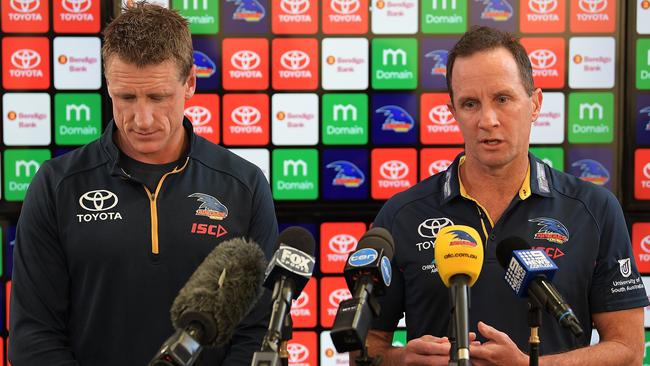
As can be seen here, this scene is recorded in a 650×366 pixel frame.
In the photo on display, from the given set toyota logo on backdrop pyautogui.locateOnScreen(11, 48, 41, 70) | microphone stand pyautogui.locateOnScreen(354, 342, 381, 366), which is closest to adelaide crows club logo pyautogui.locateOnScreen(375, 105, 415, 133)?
toyota logo on backdrop pyautogui.locateOnScreen(11, 48, 41, 70)

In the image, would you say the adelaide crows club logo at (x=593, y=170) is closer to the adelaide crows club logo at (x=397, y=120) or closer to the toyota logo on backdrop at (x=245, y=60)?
the adelaide crows club logo at (x=397, y=120)

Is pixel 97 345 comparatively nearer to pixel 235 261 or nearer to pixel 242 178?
pixel 242 178

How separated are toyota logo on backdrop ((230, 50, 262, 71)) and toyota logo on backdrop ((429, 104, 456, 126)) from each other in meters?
0.62

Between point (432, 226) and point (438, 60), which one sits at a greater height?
point (438, 60)

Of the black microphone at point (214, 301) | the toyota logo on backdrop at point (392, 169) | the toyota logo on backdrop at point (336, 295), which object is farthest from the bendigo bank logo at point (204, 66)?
the black microphone at point (214, 301)

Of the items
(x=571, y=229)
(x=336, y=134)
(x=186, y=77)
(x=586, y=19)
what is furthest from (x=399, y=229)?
(x=586, y=19)

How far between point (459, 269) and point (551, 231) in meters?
0.64

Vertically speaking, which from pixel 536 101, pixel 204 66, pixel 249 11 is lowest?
pixel 536 101

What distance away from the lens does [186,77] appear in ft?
5.45

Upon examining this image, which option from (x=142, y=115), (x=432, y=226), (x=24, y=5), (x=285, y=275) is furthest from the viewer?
(x=24, y=5)

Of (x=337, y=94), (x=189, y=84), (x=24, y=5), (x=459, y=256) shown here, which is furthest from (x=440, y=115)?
(x=459, y=256)

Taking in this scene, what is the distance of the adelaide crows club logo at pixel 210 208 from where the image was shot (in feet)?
5.46

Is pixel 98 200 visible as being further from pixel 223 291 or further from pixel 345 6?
pixel 345 6

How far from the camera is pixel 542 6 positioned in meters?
2.71
